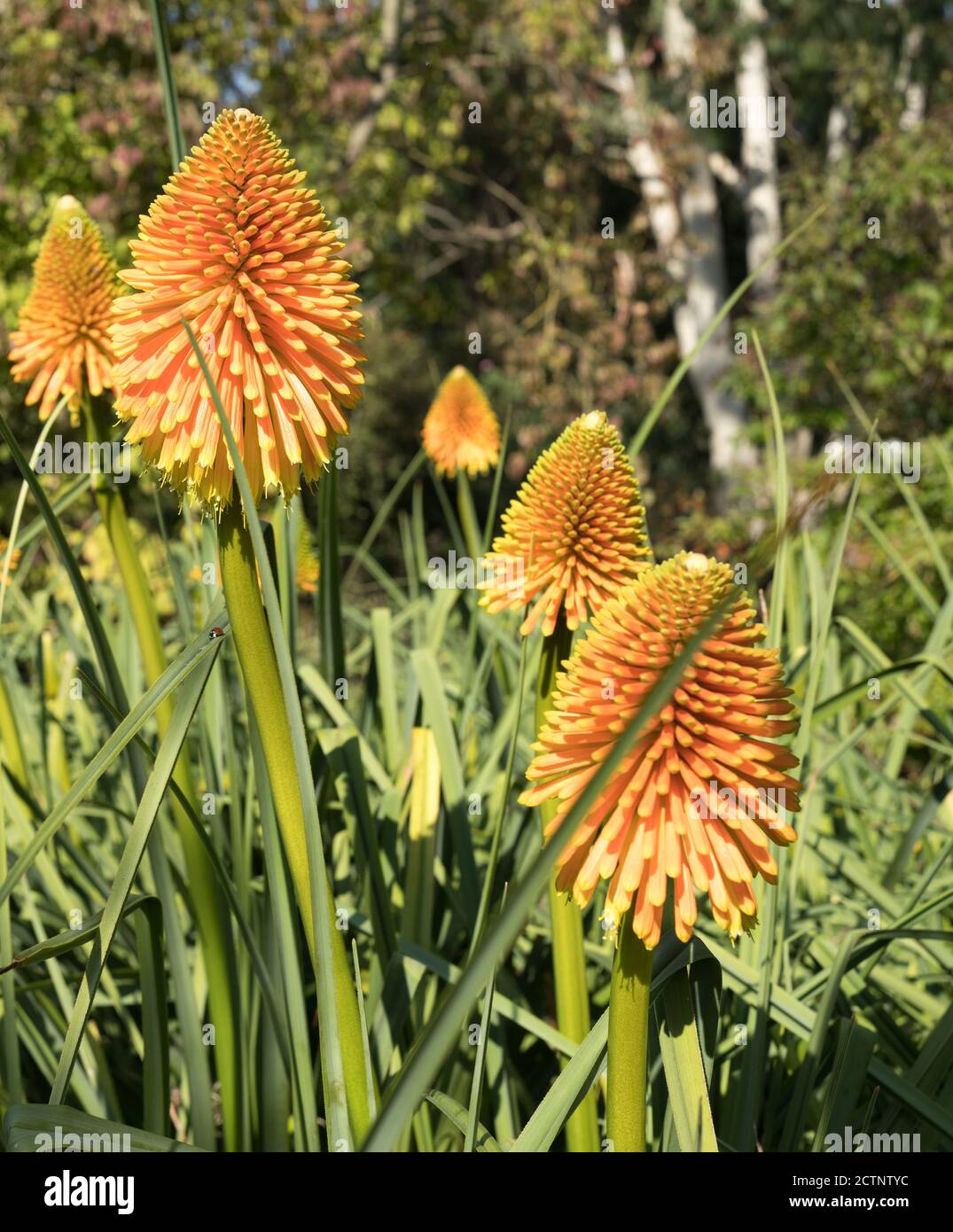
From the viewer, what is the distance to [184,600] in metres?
2.27

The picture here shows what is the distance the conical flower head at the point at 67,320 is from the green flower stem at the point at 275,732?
96 centimetres

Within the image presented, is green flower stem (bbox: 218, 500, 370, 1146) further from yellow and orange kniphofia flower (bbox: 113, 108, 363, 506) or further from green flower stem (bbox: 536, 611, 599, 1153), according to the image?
green flower stem (bbox: 536, 611, 599, 1153)

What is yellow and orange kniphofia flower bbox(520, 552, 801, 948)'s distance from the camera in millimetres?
1135

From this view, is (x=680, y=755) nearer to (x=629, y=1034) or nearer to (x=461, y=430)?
(x=629, y=1034)

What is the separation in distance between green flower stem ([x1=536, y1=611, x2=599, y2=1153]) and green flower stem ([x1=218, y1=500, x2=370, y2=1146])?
35 centimetres

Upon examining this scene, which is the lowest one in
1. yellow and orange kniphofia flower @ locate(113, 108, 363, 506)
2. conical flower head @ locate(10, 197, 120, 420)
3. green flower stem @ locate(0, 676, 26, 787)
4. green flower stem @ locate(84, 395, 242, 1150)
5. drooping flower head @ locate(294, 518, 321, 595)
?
green flower stem @ locate(84, 395, 242, 1150)

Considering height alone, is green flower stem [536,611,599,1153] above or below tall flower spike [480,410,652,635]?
below

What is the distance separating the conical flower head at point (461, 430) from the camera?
12.2ft

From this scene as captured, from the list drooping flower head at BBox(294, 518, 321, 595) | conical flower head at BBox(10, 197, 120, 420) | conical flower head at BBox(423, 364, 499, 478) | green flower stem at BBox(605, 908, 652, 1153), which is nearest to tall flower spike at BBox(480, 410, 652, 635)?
green flower stem at BBox(605, 908, 652, 1153)

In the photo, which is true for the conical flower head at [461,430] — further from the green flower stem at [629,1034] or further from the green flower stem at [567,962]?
the green flower stem at [629,1034]

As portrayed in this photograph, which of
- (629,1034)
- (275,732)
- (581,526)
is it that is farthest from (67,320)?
(629,1034)

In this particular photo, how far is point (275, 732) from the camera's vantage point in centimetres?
120

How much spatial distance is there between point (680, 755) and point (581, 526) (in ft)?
1.76
